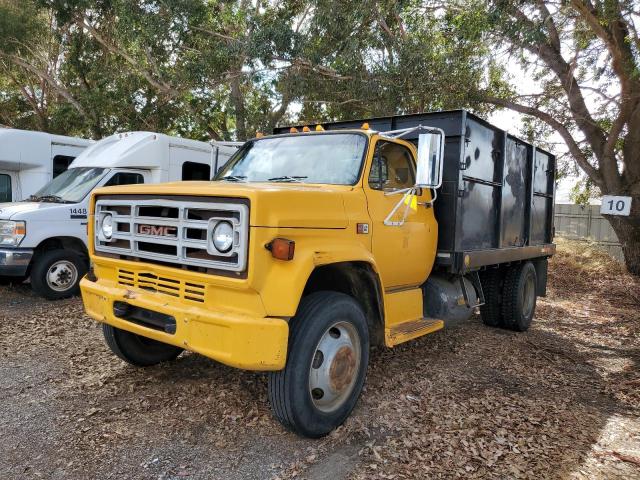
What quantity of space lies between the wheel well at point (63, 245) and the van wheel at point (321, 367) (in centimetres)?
588

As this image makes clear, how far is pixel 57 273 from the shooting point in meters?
7.91

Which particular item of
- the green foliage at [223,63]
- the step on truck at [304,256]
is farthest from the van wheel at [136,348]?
the green foliage at [223,63]

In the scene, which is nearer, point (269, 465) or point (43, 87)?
point (269, 465)

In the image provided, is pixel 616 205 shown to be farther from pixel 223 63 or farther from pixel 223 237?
pixel 223 237

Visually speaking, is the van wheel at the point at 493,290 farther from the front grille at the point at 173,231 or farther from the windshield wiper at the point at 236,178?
the front grille at the point at 173,231

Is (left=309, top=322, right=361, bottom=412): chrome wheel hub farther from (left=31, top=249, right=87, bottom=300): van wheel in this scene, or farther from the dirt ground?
(left=31, top=249, right=87, bottom=300): van wheel

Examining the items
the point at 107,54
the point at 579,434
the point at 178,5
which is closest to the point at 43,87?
the point at 107,54

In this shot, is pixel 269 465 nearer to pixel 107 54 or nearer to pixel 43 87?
pixel 107 54

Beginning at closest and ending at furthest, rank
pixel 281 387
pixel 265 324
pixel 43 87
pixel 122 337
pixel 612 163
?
1. pixel 265 324
2. pixel 281 387
3. pixel 122 337
4. pixel 612 163
5. pixel 43 87

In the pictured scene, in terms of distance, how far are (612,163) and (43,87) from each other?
1956 centimetres

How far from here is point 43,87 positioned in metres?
19.5

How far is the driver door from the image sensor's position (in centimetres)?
425

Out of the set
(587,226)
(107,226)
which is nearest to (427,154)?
(107,226)

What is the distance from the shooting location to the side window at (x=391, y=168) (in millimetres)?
4355
